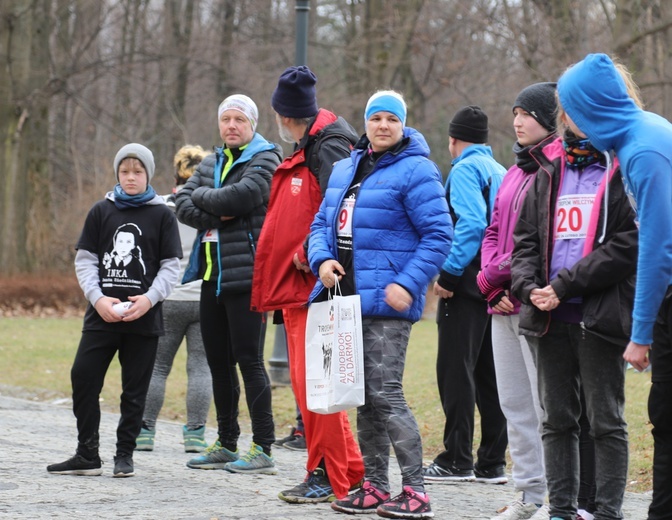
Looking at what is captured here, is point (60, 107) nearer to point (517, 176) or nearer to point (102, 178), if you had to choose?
point (102, 178)

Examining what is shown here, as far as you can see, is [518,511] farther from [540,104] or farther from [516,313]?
[540,104]

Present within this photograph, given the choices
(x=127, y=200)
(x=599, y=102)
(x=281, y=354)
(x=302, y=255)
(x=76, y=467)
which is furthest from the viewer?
(x=281, y=354)

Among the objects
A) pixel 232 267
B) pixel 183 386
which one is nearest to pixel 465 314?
pixel 232 267

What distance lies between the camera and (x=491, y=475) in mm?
7324

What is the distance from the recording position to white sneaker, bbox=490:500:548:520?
572 cm

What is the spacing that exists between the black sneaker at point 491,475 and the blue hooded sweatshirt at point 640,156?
2.99 metres

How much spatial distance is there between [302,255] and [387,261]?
722 mm

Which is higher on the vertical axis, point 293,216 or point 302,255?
point 293,216

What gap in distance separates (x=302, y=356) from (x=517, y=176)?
155 centimetres

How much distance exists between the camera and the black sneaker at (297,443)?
8.63 meters

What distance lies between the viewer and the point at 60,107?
33094mm

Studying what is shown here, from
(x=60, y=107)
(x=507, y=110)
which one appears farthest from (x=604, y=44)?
(x=60, y=107)

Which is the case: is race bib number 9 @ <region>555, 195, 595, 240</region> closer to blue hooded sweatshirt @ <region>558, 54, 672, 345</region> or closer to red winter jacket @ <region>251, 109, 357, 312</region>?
blue hooded sweatshirt @ <region>558, 54, 672, 345</region>

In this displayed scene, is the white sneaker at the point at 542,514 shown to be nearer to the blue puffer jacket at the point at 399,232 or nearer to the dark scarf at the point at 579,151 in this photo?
the blue puffer jacket at the point at 399,232
